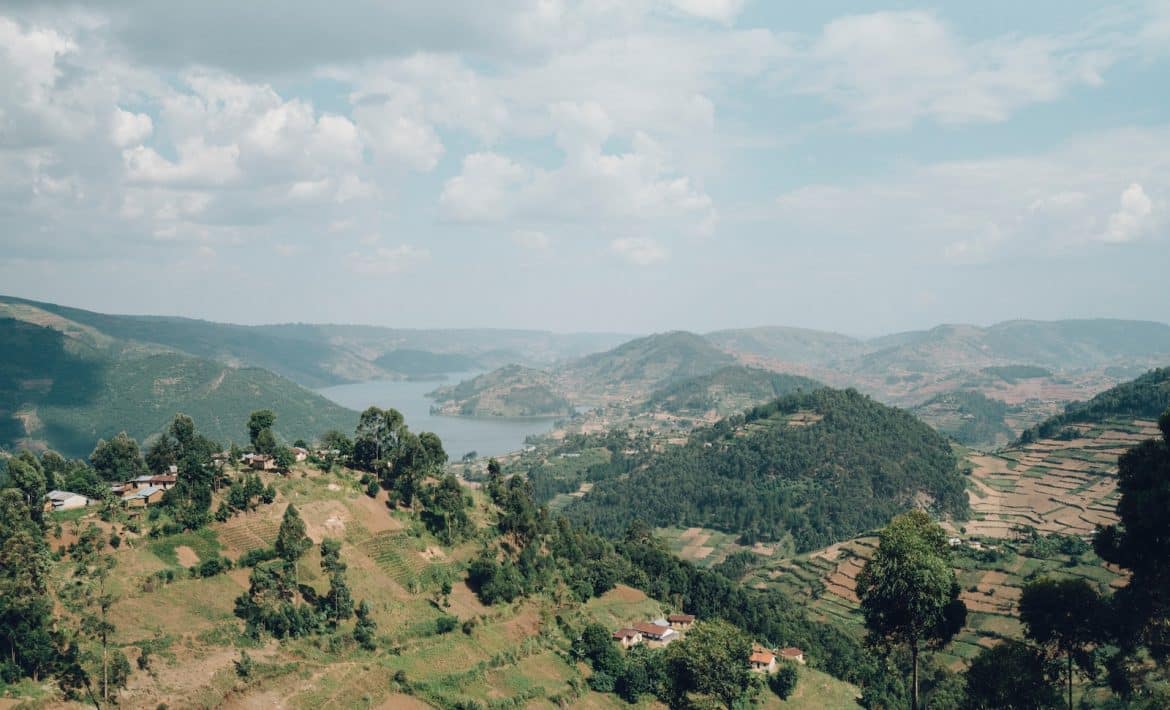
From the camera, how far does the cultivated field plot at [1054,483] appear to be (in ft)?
390

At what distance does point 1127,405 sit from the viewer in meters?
162

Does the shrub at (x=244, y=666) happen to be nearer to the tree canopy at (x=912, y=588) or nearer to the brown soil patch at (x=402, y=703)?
the brown soil patch at (x=402, y=703)

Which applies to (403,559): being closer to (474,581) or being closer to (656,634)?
(474,581)

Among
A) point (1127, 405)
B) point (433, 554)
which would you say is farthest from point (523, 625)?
point (1127, 405)

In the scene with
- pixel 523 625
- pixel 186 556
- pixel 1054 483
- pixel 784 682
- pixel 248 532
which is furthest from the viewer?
pixel 1054 483

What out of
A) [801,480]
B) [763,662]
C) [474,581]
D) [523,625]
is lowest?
[801,480]

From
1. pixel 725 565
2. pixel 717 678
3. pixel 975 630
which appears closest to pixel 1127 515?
pixel 717 678

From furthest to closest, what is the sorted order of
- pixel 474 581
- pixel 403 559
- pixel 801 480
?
pixel 801 480
pixel 474 581
pixel 403 559

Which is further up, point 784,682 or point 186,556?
point 186,556

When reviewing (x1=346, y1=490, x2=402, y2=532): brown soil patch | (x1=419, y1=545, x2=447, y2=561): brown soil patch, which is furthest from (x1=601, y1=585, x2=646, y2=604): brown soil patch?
(x1=346, y1=490, x2=402, y2=532): brown soil patch

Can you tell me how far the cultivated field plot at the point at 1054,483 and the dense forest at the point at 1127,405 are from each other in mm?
4690

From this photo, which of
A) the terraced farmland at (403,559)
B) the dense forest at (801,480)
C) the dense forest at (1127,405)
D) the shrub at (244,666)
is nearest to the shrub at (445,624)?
the terraced farmland at (403,559)

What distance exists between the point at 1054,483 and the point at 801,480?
48018mm

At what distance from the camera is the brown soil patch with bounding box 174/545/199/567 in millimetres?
52812
